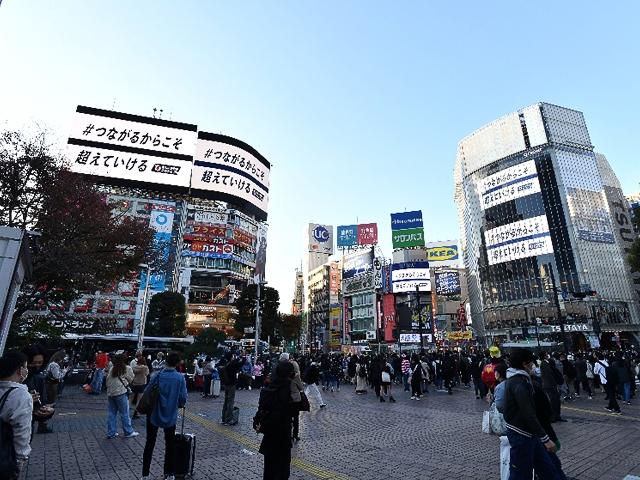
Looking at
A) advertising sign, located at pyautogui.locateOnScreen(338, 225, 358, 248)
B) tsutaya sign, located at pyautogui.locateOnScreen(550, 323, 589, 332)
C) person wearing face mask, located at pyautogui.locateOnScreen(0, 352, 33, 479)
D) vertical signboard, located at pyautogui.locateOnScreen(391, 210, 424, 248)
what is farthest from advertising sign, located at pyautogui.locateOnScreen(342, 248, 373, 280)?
person wearing face mask, located at pyautogui.locateOnScreen(0, 352, 33, 479)

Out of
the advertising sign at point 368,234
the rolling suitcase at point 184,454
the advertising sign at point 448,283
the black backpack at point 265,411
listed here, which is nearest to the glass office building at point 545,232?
the advertising sign at point 448,283

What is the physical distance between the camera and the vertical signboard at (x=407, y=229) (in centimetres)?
6378

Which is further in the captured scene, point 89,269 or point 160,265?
point 160,265

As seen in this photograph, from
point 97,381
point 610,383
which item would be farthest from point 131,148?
point 610,383

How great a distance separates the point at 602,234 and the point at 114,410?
76049 mm

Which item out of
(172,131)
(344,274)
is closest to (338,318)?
(344,274)

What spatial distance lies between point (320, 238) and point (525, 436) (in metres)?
92.5

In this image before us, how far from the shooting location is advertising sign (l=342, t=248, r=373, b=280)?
72.8 metres

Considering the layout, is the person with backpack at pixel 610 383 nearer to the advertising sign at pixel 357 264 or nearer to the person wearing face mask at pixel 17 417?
the person wearing face mask at pixel 17 417

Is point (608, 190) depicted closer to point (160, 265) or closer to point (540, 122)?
point (540, 122)

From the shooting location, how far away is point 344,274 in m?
77.9

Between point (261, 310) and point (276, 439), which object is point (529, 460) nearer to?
point (276, 439)

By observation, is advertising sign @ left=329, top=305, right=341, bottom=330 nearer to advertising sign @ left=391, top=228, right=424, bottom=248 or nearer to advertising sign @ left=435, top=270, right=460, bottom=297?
advertising sign @ left=435, top=270, right=460, bottom=297

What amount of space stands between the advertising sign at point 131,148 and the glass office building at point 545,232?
57145 mm
